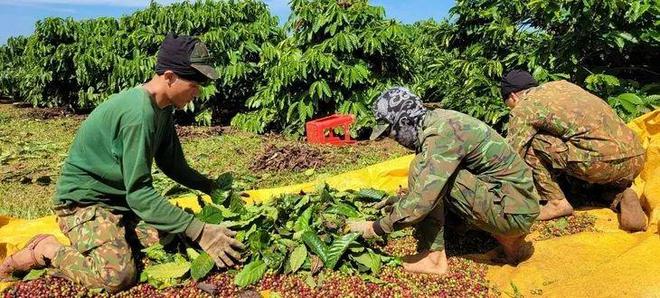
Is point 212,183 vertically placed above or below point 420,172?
below

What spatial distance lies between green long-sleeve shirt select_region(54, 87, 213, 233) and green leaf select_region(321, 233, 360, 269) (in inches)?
27.7

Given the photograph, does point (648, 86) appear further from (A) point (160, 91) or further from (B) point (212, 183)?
(A) point (160, 91)

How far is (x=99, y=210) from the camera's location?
279cm

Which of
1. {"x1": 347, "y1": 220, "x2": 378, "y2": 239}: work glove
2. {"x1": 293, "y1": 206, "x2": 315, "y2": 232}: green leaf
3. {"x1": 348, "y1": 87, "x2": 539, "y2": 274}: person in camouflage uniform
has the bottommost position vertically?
{"x1": 293, "y1": 206, "x2": 315, "y2": 232}: green leaf

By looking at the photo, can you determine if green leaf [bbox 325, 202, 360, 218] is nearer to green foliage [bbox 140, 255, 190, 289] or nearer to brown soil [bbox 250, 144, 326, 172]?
green foliage [bbox 140, 255, 190, 289]

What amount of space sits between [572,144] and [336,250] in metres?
1.76

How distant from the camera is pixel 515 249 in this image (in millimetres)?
3043

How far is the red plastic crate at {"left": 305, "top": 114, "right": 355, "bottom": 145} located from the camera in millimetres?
6840

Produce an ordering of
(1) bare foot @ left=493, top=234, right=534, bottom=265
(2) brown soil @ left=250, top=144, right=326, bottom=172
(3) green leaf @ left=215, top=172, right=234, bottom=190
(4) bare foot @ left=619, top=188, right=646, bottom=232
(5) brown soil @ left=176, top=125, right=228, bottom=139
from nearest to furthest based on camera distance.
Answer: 1. (1) bare foot @ left=493, top=234, right=534, bottom=265
2. (4) bare foot @ left=619, top=188, right=646, bottom=232
3. (3) green leaf @ left=215, top=172, right=234, bottom=190
4. (2) brown soil @ left=250, top=144, right=326, bottom=172
5. (5) brown soil @ left=176, top=125, right=228, bottom=139

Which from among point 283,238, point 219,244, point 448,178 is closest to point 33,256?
point 219,244

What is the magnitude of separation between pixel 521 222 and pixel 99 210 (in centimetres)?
219

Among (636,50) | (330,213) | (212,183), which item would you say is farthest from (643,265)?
(636,50)

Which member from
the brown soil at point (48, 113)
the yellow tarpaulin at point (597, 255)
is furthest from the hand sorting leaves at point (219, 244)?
the brown soil at point (48, 113)

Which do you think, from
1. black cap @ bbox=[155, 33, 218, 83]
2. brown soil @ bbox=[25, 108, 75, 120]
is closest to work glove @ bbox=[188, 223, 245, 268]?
black cap @ bbox=[155, 33, 218, 83]
